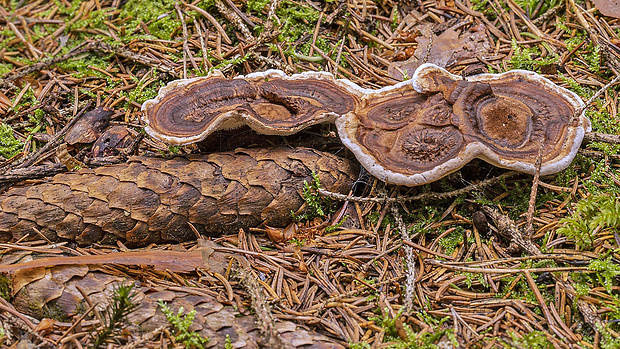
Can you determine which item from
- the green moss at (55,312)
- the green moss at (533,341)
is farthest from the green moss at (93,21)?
the green moss at (533,341)

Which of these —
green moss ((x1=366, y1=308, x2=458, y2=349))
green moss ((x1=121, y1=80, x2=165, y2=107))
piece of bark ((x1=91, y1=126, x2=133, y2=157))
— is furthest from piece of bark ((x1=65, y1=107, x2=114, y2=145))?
green moss ((x1=366, y1=308, x2=458, y2=349))

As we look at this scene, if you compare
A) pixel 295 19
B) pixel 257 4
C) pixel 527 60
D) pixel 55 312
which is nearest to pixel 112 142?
pixel 55 312

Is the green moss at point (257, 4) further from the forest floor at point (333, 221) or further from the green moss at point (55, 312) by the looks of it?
the green moss at point (55, 312)

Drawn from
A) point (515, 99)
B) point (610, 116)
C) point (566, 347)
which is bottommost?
point (566, 347)

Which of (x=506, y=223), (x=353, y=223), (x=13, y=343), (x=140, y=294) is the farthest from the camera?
(x=353, y=223)

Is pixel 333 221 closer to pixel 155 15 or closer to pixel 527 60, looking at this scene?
pixel 527 60

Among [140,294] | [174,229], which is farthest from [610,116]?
[140,294]

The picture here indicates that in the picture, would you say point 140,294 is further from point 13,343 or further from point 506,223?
point 506,223
